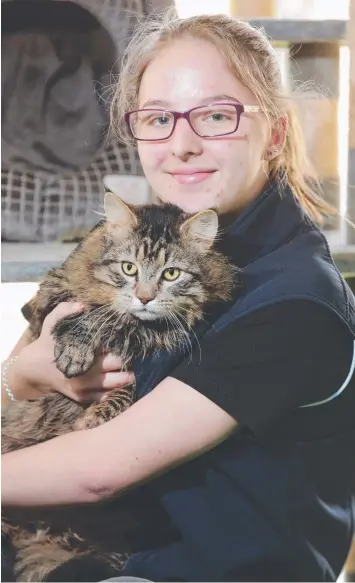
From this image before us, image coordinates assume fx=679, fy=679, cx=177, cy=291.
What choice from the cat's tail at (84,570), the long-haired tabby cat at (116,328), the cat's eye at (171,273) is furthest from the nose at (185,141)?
the cat's tail at (84,570)

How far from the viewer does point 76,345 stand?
133 cm

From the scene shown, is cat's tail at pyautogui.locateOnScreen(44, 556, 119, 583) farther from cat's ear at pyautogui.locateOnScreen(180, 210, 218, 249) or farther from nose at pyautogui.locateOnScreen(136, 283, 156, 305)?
cat's ear at pyautogui.locateOnScreen(180, 210, 218, 249)

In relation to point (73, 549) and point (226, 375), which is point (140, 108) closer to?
point (226, 375)

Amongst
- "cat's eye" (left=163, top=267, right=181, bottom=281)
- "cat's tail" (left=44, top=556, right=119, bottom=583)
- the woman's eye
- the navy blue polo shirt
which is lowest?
"cat's tail" (left=44, top=556, right=119, bottom=583)

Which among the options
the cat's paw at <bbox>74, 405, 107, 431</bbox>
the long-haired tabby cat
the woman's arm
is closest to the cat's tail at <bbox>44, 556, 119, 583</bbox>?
the long-haired tabby cat

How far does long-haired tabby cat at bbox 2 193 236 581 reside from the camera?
4.31 feet

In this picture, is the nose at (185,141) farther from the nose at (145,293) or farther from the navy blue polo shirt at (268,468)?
the nose at (145,293)

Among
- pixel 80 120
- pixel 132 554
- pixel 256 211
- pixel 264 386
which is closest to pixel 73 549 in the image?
pixel 132 554

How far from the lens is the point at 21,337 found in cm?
142

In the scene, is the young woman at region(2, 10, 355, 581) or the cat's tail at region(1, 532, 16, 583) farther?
the cat's tail at region(1, 532, 16, 583)

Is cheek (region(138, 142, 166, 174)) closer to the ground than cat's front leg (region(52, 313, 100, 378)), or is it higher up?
higher up

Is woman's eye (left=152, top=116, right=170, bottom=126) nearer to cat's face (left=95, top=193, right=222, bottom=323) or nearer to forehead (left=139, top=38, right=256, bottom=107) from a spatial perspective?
forehead (left=139, top=38, right=256, bottom=107)

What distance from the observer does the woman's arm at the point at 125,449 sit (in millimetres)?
1278

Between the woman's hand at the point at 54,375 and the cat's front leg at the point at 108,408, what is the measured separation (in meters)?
0.01
